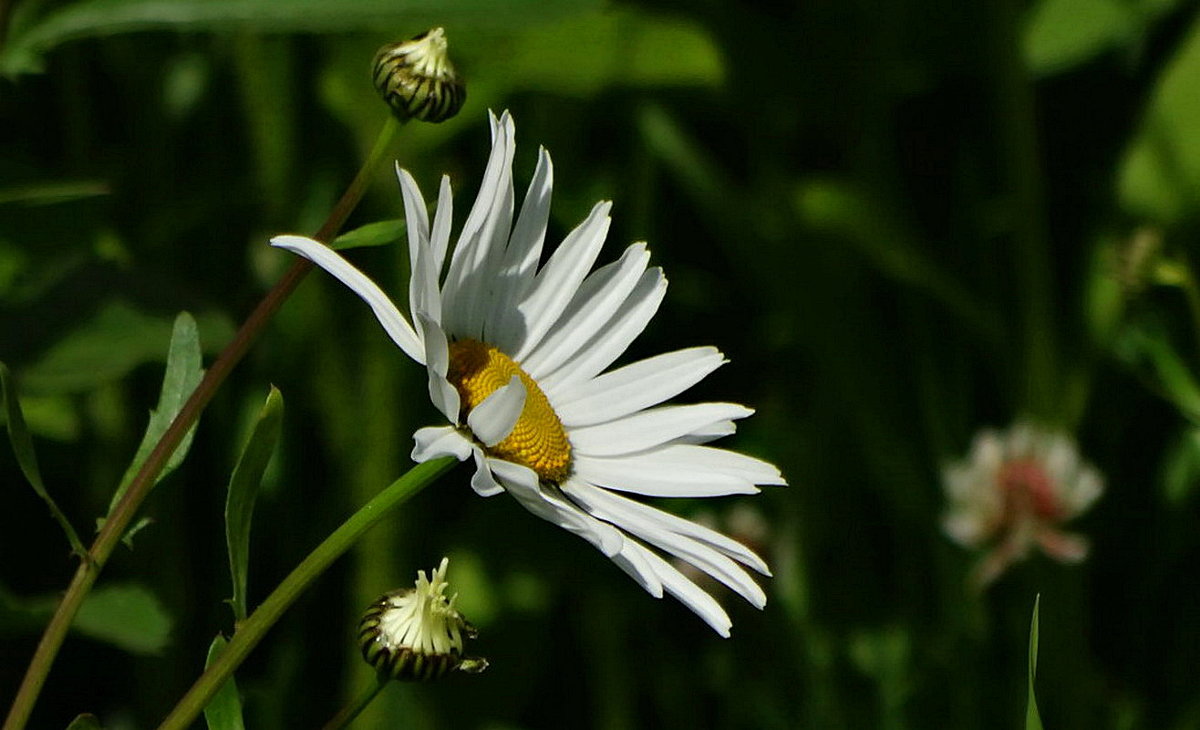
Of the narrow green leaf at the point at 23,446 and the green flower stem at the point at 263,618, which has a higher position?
the narrow green leaf at the point at 23,446

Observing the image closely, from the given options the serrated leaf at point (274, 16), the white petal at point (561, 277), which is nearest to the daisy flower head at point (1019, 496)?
the serrated leaf at point (274, 16)

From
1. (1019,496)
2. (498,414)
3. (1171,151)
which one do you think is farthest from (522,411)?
(1171,151)

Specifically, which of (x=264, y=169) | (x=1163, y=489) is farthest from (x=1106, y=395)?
(x=264, y=169)

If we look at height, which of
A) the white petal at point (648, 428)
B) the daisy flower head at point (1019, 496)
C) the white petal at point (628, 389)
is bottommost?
the white petal at point (648, 428)

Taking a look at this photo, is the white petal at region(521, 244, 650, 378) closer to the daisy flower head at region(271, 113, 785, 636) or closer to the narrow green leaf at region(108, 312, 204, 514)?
the daisy flower head at region(271, 113, 785, 636)

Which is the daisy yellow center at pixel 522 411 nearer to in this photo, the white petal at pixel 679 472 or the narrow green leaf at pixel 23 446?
the white petal at pixel 679 472

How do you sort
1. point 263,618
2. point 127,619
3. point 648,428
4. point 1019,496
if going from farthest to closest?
point 1019,496 < point 127,619 < point 648,428 < point 263,618

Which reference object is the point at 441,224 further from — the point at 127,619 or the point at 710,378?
the point at 710,378

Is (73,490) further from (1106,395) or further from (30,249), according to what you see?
(1106,395)
